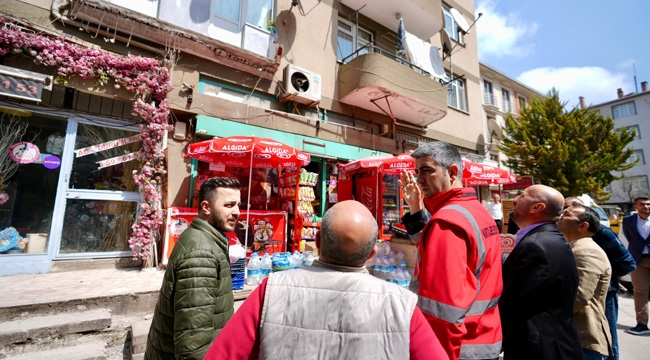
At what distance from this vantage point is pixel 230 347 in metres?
1.10

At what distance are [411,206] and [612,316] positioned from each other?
9.95ft

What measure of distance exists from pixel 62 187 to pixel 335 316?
Answer: 706cm

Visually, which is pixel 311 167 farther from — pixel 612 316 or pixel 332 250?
pixel 332 250

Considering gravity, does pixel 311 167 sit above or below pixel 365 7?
below

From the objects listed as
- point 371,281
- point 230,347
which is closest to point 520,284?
point 371,281

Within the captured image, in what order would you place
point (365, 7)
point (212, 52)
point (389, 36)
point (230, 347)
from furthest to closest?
point (389, 36)
point (365, 7)
point (212, 52)
point (230, 347)

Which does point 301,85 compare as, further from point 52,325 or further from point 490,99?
point 490,99

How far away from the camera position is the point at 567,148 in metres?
15.7

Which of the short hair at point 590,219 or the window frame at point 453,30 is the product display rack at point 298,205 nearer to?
the short hair at point 590,219

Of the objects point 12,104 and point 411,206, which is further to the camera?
point 12,104

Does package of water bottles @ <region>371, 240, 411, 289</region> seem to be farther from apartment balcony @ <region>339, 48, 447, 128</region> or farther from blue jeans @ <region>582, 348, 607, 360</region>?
apartment balcony @ <region>339, 48, 447, 128</region>

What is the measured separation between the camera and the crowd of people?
105 cm

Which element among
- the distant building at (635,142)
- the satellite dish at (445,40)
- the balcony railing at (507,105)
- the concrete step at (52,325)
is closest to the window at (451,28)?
the satellite dish at (445,40)

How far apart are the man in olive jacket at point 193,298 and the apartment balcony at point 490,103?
2365 centimetres
